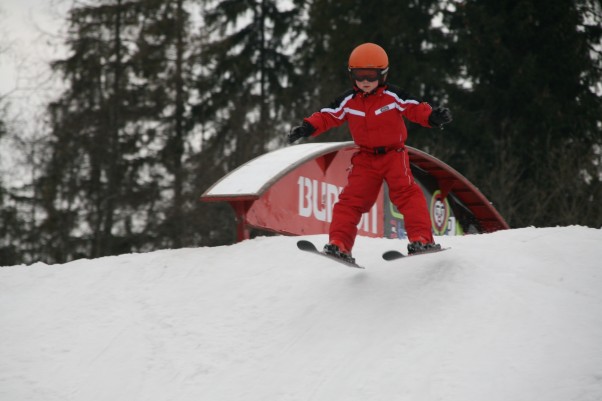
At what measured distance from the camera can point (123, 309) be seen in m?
6.51

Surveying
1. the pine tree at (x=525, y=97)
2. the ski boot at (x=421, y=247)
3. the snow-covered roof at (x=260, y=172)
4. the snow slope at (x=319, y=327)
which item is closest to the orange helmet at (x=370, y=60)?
the ski boot at (x=421, y=247)

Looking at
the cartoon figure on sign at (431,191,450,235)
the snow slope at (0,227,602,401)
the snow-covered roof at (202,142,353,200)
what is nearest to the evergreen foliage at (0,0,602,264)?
the cartoon figure on sign at (431,191,450,235)

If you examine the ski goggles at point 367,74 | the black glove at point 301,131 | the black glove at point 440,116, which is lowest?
the black glove at point 301,131

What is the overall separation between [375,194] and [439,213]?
7.80 m

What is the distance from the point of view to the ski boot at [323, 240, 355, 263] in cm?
636

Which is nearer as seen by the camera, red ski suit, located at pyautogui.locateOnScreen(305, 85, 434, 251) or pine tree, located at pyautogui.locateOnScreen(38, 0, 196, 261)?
red ski suit, located at pyautogui.locateOnScreen(305, 85, 434, 251)

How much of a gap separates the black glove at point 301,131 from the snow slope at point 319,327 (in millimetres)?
1204

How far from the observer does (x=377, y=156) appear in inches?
259

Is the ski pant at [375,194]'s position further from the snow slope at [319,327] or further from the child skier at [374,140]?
the snow slope at [319,327]

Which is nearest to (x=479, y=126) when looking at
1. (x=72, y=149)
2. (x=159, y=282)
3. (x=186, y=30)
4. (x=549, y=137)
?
(x=549, y=137)

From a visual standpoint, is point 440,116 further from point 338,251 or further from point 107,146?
point 107,146

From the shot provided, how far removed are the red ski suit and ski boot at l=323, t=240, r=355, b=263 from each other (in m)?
0.05

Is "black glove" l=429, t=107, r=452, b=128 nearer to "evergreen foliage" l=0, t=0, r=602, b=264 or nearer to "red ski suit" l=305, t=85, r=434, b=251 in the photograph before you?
"red ski suit" l=305, t=85, r=434, b=251

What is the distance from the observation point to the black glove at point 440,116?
616 centimetres
